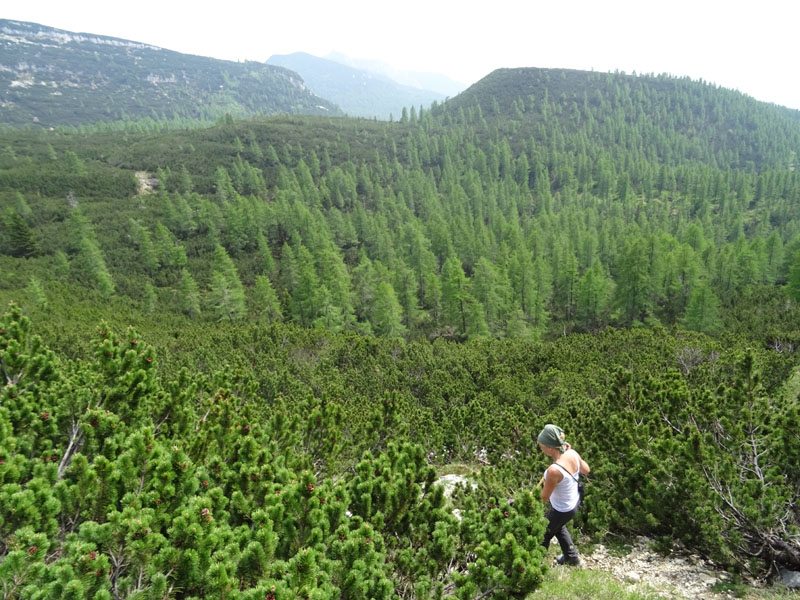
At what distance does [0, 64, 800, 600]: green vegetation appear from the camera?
136 inches

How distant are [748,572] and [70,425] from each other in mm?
8678

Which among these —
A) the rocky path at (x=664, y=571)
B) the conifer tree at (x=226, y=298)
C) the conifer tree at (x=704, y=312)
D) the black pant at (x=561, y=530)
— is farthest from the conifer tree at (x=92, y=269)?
the conifer tree at (x=704, y=312)

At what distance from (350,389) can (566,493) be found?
1210cm

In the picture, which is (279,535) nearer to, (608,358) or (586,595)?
(586,595)

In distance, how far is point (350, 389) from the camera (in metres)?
16.1

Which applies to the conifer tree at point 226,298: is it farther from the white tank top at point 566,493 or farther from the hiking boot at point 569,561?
the white tank top at point 566,493

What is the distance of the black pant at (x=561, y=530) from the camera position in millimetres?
4936

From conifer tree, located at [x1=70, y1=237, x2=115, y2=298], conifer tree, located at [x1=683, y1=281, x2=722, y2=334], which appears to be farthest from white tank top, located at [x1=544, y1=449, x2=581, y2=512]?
conifer tree, located at [x1=70, y1=237, x2=115, y2=298]

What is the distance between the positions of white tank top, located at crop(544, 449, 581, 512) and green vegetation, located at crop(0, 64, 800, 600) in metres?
0.82

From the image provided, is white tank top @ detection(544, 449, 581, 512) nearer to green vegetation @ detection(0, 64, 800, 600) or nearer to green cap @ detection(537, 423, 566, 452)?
green cap @ detection(537, 423, 566, 452)

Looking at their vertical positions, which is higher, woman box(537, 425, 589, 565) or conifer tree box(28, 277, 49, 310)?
woman box(537, 425, 589, 565)

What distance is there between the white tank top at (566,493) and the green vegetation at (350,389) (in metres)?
0.82

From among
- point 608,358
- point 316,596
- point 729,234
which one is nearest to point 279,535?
point 316,596

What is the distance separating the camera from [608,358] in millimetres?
17938
